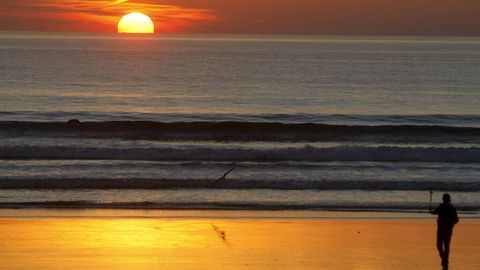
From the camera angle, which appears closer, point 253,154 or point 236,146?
point 253,154

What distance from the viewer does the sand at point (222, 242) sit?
48.5ft

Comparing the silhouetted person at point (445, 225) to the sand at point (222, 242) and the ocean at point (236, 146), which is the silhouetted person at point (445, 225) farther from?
the ocean at point (236, 146)

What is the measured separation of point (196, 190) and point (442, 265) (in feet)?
35.9

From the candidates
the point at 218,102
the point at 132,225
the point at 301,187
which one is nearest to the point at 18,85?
the point at 218,102

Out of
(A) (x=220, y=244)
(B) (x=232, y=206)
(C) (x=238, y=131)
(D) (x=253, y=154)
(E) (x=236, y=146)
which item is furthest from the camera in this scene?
(C) (x=238, y=131)

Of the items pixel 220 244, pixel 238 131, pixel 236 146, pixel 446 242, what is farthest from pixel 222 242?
pixel 238 131

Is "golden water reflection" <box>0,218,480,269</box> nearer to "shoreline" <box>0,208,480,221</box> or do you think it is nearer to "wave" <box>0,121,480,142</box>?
"shoreline" <box>0,208,480,221</box>

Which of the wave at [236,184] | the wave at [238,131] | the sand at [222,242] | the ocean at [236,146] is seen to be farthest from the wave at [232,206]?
the wave at [238,131]

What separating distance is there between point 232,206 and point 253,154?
11.2 m

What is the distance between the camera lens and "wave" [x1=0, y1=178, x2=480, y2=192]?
24.9 meters

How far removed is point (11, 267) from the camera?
14266 millimetres

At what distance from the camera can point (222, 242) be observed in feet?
54.4

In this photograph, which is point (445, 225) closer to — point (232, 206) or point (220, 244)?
point (220, 244)

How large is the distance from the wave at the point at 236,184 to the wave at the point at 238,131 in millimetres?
11661
